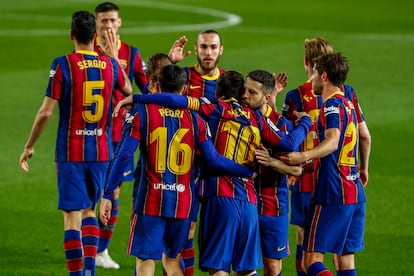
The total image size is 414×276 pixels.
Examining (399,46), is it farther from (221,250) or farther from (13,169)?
(221,250)

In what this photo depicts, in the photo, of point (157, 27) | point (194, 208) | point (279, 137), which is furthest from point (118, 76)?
point (157, 27)

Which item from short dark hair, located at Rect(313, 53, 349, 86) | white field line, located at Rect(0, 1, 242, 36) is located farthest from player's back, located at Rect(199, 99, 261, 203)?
white field line, located at Rect(0, 1, 242, 36)

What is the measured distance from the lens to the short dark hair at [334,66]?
969 centimetres

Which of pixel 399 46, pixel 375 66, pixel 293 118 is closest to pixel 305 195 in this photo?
pixel 293 118

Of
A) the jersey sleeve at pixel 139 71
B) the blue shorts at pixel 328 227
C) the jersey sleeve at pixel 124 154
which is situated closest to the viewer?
the jersey sleeve at pixel 124 154

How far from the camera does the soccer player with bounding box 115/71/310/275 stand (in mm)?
9273

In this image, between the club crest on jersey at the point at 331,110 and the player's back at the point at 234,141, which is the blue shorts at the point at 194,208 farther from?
the club crest on jersey at the point at 331,110

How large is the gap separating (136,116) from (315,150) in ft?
4.75

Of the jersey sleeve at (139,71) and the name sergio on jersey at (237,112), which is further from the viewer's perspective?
the jersey sleeve at (139,71)

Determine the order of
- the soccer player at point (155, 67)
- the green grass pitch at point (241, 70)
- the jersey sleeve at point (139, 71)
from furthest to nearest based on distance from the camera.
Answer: the green grass pitch at point (241, 70) → the jersey sleeve at point (139, 71) → the soccer player at point (155, 67)

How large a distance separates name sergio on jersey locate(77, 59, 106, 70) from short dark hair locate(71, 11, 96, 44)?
0.59ft

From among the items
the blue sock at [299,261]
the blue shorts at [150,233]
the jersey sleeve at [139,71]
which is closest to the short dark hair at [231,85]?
the blue shorts at [150,233]

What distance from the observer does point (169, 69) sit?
30.6 ft

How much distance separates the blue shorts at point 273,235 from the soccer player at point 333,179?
0.63 feet
